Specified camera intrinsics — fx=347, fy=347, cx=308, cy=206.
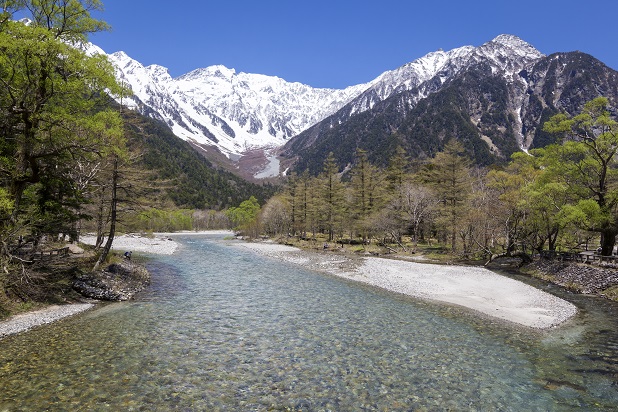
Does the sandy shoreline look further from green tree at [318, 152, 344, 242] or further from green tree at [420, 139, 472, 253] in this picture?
green tree at [318, 152, 344, 242]

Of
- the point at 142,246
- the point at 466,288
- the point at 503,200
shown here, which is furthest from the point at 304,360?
the point at 142,246

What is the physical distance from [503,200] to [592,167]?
11023mm

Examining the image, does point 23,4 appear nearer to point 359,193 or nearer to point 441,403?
point 441,403

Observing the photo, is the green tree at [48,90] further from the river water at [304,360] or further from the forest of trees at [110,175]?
the river water at [304,360]

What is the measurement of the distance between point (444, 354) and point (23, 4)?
2517 centimetres

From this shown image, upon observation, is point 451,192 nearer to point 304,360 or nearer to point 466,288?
point 466,288

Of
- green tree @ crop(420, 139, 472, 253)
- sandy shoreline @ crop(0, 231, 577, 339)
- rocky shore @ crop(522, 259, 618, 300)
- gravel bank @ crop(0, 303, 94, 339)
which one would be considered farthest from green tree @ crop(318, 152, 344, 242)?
gravel bank @ crop(0, 303, 94, 339)

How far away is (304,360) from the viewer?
13.2m

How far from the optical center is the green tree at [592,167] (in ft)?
98.2

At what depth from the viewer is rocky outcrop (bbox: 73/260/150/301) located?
22094 mm

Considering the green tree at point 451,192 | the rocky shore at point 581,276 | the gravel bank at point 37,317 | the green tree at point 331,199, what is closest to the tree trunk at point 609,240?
the rocky shore at point 581,276

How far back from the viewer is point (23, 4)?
16859 millimetres

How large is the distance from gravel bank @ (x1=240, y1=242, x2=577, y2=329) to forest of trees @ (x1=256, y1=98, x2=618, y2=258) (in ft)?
27.7

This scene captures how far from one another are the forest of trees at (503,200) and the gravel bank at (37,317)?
1443 inches
